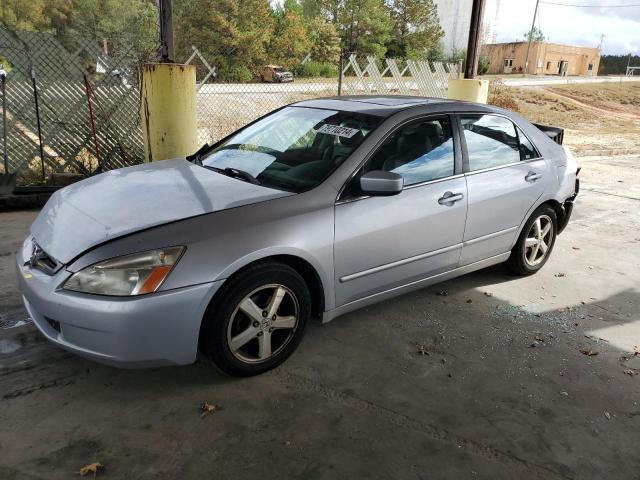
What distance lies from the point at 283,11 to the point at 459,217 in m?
43.6

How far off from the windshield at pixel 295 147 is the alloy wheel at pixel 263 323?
0.66 metres

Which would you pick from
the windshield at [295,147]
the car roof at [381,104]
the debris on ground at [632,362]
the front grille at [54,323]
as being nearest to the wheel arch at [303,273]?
the windshield at [295,147]

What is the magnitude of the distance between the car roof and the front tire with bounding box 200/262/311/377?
1396mm

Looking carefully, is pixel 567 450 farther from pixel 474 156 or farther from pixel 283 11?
pixel 283 11

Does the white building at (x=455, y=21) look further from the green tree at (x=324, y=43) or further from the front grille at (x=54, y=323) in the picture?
the front grille at (x=54, y=323)

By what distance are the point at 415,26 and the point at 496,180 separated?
176 feet

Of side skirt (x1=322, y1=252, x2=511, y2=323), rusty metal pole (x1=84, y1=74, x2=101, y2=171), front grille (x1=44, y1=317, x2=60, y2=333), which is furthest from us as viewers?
rusty metal pole (x1=84, y1=74, x2=101, y2=171)

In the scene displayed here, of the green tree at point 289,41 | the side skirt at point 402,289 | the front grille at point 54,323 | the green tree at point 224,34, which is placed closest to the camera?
the front grille at point 54,323

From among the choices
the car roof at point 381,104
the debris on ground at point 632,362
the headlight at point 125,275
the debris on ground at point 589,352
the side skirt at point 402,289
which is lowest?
the debris on ground at point 632,362

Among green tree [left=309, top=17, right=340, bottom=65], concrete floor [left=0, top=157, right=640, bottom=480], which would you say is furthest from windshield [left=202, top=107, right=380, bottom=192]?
green tree [left=309, top=17, right=340, bottom=65]

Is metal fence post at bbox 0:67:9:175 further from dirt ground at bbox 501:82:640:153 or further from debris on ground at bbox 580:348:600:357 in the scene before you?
dirt ground at bbox 501:82:640:153

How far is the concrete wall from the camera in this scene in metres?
65.6

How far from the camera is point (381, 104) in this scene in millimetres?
3734

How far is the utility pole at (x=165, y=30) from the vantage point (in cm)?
589
